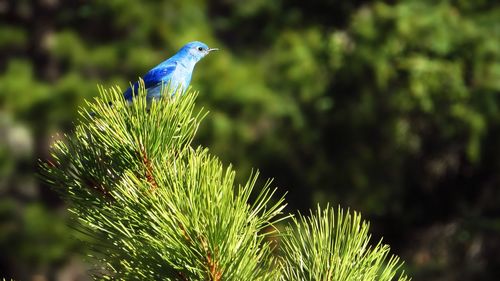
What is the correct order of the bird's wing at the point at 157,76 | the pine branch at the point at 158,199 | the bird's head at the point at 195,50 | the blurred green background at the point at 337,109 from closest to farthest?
1. the pine branch at the point at 158,199
2. the bird's wing at the point at 157,76
3. the bird's head at the point at 195,50
4. the blurred green background at the point at 337,109

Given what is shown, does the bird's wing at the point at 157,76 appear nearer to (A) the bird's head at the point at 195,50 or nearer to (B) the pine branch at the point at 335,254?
(A) the bird's head at the point at 195,50

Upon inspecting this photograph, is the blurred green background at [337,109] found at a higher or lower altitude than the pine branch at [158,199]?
higher

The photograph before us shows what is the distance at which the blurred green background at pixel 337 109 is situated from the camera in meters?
7.27

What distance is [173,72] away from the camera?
112 inches

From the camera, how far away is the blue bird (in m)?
2.68

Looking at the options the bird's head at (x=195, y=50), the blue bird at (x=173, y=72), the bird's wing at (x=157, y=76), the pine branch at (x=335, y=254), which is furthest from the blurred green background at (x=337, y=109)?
the pine branch at (x=335, y=254)

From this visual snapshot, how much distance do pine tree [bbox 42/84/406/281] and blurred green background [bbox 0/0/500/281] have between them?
5.74 meters

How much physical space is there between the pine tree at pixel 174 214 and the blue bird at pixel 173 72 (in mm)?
931

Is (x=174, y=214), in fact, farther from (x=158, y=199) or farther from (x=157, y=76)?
(x=157, y=76)

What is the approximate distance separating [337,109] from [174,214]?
6.67m

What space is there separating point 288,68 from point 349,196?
1.42 meters

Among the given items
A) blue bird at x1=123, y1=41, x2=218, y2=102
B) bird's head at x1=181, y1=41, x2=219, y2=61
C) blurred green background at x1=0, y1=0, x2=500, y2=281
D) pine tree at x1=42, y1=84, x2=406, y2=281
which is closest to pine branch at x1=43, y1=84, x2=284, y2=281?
pine tree at x1=42, y1=84, x2=406, y2=281

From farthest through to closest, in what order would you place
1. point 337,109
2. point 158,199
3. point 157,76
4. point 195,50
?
1. point 337,109
2. point 195,50
3. point 157,76
4. point 158,199

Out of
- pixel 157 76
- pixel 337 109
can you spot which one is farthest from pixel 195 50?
pixel 337 109
